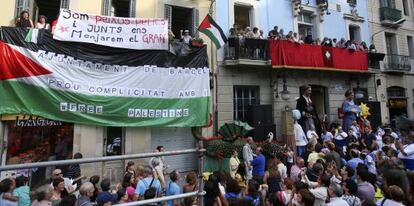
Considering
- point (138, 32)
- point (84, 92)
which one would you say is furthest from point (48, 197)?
point (138, 32)

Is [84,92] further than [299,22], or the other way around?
[299,22]

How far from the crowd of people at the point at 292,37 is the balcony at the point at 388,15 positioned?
3.01 metres

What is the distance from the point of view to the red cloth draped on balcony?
A: 14.7 m

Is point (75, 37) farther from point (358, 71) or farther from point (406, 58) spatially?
point (406, 58)

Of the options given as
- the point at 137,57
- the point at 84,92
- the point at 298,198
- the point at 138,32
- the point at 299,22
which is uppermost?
the point at 299,22

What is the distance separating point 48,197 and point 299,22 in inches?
608

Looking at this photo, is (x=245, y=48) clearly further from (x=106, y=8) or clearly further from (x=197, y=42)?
(x=106, y=8)

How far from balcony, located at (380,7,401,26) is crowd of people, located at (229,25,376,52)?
301 cm

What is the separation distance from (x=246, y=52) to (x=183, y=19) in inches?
123

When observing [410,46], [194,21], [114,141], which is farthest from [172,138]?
[410,46]

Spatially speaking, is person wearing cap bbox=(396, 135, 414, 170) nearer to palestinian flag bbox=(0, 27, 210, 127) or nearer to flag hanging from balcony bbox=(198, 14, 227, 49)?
palestinian flag bbox=(0, 27, 210, 127)

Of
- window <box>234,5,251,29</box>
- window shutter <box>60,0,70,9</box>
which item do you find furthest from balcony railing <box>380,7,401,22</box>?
window shutter <box>60,0,70,9</box>

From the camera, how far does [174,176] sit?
6.20m

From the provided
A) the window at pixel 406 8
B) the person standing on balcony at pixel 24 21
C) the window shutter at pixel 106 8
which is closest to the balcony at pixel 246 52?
the window shutter at pixel 106 8
